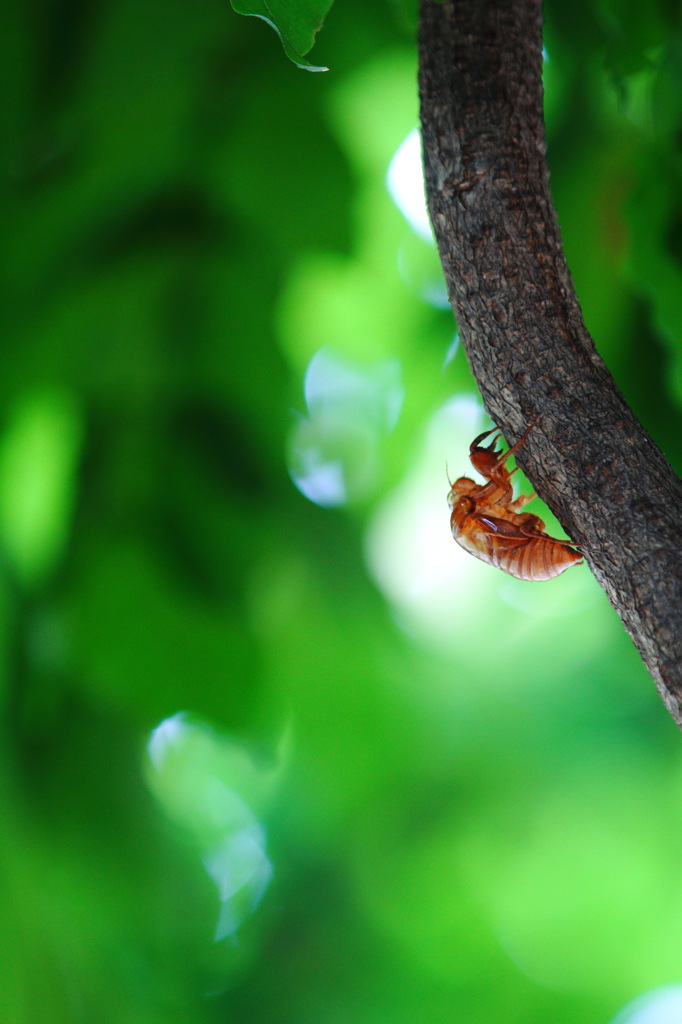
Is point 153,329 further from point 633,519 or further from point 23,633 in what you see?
point 633,519

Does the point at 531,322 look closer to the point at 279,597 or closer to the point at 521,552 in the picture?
the point at 521,552

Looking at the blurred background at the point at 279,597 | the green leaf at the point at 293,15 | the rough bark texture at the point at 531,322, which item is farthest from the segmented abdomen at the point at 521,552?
the blurred background at the point at 279,597

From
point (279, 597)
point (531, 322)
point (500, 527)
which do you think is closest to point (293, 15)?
point (531, 322)

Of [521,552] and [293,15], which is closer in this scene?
[293,15]

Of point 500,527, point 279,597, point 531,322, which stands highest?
point 531,322

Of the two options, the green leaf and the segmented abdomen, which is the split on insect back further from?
the green leaf

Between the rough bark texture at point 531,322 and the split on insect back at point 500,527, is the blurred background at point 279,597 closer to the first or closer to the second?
the split on insect back at point 500,527

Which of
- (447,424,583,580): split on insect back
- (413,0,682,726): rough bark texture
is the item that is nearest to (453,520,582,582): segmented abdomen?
(447,424,583,580): split on insect back
